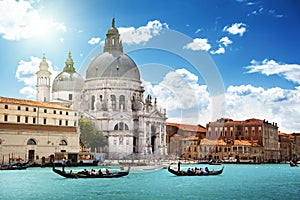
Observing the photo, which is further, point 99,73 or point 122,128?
point 99,73

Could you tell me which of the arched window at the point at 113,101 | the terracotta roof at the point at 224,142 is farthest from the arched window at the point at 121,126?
the terracotta roof at the point at 224,142

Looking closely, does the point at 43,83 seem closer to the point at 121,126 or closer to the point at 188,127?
the point at 121,126

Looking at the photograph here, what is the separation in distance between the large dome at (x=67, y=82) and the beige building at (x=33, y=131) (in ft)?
63.5

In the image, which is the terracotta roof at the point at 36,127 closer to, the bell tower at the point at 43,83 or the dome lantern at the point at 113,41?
the bell tower at the point at 43,83

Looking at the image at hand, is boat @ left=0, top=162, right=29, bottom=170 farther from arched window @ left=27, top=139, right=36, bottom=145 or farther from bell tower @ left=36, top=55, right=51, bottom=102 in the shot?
bell tower @ left=36, top=55, right=51, bottom=102

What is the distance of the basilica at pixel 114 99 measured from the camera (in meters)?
69.9

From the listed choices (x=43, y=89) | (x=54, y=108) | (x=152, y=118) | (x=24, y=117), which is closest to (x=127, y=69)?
(x=152, y=118)

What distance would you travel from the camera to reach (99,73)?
7469 centimetres

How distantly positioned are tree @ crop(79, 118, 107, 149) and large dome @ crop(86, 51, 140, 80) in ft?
36.6

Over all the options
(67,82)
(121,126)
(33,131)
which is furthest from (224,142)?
(33,131)

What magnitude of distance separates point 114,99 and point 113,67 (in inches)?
201

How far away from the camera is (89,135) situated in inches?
2537

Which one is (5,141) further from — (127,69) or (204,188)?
(127,69)

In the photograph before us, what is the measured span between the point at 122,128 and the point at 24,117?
21.5 m
